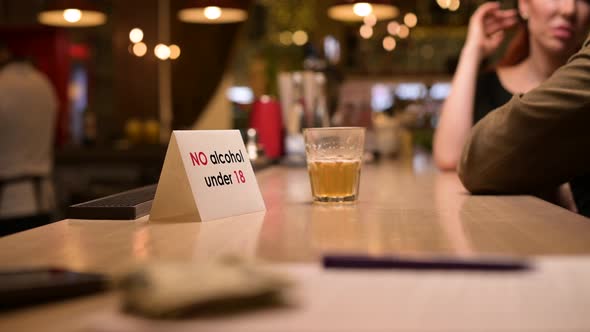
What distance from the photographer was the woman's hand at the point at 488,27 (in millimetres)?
2568

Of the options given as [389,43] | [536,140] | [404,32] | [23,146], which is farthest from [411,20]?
[536,140]

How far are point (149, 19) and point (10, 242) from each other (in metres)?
6.27

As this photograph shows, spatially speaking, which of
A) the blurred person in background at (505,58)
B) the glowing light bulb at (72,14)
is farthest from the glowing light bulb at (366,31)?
the blurred person in background at (505,58)

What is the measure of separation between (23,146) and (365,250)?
3.73m

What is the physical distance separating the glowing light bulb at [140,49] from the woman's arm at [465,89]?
473 cm

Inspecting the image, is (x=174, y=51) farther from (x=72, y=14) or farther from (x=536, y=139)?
(x=536, y=139)

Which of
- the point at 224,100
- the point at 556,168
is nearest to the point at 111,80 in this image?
the point at 224,100

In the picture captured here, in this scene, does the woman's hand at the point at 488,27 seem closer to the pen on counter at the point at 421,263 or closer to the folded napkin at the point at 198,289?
the pen on counter at the point at 421,263

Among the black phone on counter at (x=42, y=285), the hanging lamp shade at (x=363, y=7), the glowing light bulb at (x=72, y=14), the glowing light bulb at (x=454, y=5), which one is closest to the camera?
the black phone on counter at (x=42, y=285)

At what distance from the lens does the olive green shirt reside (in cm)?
133

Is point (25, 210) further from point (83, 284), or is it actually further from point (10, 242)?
point (83, 284)

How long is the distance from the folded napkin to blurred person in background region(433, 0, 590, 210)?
74.7 inches

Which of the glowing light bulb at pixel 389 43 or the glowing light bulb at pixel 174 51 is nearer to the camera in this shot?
the glowing light bulb at pixel 174 51

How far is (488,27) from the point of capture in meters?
2.62
